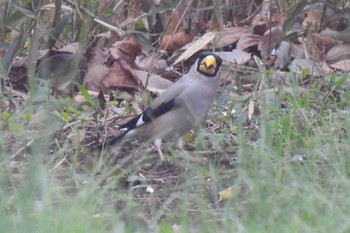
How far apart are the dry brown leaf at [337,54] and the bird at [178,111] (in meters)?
1.43

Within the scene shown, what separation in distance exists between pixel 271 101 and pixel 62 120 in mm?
1341

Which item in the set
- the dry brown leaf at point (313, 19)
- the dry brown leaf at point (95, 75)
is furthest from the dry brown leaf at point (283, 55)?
the dry brown leaf at point (95, 75)

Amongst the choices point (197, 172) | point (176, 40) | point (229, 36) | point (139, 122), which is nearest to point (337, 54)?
point (229, 36)

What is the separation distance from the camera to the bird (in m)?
6.43

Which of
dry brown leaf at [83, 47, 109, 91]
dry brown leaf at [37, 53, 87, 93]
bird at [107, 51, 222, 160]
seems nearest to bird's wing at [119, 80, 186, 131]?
bird at [107, 51, 222, 160]

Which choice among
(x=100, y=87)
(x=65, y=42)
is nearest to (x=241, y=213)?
(x=100, y=87)

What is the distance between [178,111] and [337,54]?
1881 mm

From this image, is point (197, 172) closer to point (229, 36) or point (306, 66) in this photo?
point (306, 66)

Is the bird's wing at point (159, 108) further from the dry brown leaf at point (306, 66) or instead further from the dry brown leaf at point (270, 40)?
the dry brown leaf at point (270, 40)

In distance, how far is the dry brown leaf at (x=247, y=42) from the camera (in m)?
8.10

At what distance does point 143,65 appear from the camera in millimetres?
7945

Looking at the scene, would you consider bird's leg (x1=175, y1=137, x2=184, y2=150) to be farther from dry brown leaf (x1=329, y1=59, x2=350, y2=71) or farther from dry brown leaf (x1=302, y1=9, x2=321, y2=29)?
dry brown leaf (x1=302, y1=9, x2=321, y2=29)

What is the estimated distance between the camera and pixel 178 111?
6562mm

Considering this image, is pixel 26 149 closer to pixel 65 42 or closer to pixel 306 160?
pixel 306 160
